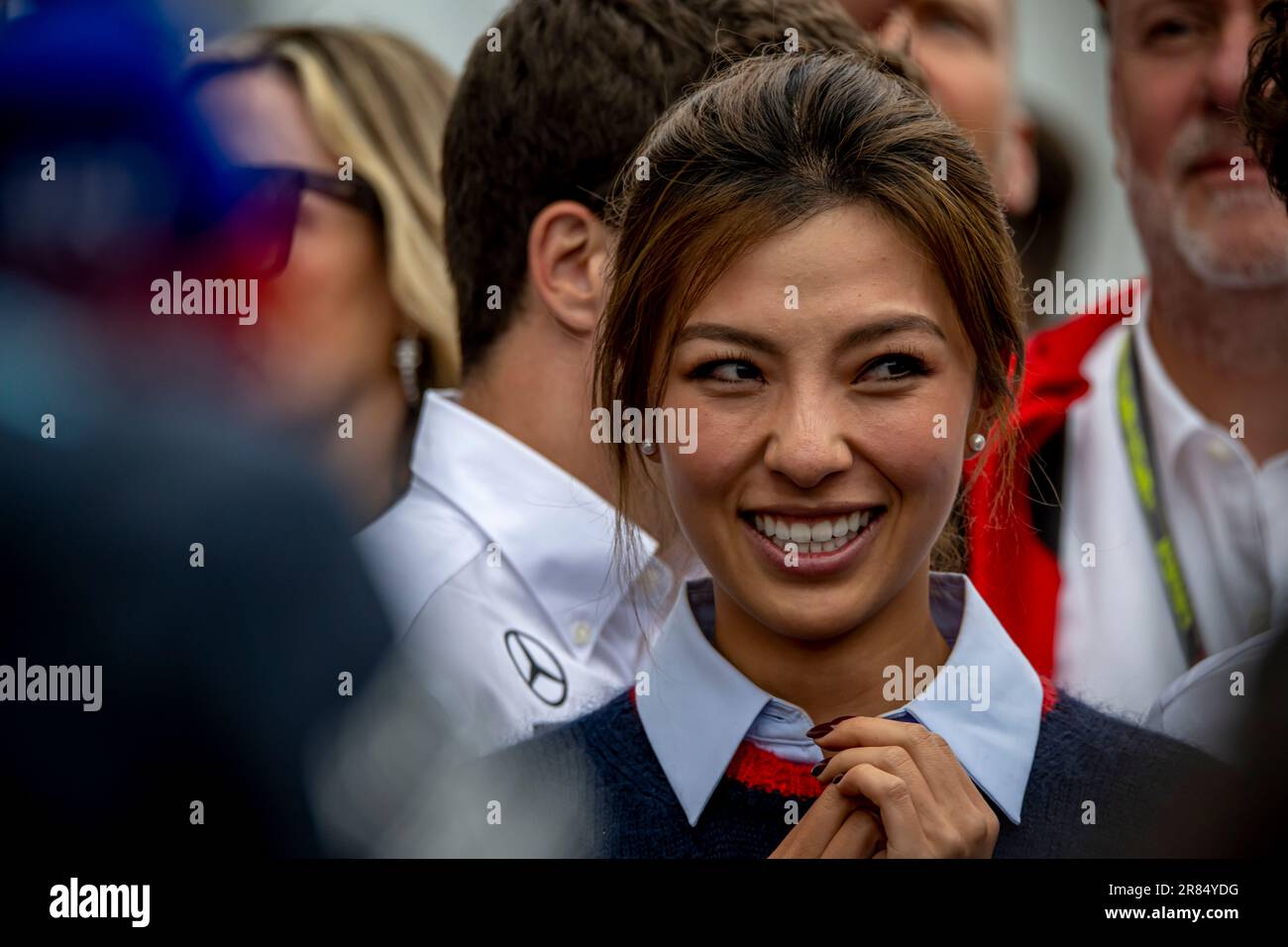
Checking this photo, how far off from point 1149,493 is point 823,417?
815mm

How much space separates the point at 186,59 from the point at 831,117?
97cm

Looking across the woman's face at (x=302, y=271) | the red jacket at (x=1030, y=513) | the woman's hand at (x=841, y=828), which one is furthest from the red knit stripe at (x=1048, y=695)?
the woman's face at (x=302, y=271)

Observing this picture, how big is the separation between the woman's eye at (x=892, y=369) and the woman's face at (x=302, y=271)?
0.88 meters

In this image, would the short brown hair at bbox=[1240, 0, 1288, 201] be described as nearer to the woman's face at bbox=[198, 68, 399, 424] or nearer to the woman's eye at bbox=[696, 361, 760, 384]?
the woman's eye at bbox=[696, 361, 760, 384]

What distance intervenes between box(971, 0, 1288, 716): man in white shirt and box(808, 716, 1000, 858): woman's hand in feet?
1.29

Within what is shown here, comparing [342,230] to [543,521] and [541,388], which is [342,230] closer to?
[541,388]

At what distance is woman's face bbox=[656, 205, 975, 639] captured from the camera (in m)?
1.91

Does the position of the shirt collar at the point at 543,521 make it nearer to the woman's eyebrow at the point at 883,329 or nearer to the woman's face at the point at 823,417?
the woman's face at the point at 823,417

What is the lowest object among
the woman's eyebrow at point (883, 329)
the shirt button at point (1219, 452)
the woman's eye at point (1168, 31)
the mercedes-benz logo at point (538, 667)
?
the mercedes-benz logo at point (538, 667)

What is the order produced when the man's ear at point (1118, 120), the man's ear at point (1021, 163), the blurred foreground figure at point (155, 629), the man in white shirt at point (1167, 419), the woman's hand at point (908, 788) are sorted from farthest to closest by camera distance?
1. the man's ear at point (1021, 163)
2. the man's ear at point (1118, 120)
3. the man in white shirt at point (1167, 419)
4. the blurred foreground figure at point (155, 629)
5. the woman's hand at point (908, 788)

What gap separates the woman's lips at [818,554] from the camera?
1953 mm

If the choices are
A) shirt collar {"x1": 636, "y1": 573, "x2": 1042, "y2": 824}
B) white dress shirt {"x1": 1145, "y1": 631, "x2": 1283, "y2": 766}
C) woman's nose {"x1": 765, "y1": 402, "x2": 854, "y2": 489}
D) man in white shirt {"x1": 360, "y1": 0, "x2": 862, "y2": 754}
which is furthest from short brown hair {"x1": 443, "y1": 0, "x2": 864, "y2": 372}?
white dress shirt {"x1": 1145, "y1": 631, "x2": 1283, "y2": 766}

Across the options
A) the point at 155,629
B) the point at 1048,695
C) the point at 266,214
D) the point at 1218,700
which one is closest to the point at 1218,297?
the point at 1218,700
